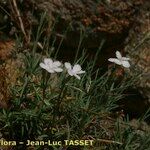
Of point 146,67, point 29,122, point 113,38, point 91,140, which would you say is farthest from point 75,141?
point 113,38

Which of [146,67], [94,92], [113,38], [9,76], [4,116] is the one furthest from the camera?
[113,38]

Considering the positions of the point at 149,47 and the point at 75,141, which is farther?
the point at 149,47

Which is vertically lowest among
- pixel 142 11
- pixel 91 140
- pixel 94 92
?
pixel 91 140

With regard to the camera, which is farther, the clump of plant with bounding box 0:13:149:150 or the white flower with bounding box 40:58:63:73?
the clump of plant with bounding box 0:13:149:150

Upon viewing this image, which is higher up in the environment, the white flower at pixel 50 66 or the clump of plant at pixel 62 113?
the white flower at pixel 50 66

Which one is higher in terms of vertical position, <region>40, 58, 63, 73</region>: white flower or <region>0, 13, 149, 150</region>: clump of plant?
<region>40, 58, 63, 73</region>: white flower

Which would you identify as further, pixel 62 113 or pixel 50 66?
pixel 62 113

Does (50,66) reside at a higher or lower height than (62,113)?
higher

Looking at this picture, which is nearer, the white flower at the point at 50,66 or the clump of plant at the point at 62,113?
the white flower at the point at 50,66

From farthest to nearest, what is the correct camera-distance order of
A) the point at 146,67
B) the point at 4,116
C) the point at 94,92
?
the point at 146,67, the point at 94,92, the point at 4,116

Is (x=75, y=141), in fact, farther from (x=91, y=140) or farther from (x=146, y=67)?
(x=146, y=67)

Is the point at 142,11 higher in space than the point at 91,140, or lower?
higher
